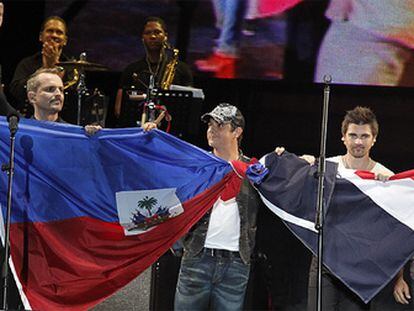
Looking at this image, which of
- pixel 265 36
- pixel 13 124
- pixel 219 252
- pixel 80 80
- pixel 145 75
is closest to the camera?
pixel 13 124

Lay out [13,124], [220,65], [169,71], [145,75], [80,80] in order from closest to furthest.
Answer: [13,124], [80,80], [145,75], [169,71], [220,65]

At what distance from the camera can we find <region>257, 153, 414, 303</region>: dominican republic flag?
542 centimetres

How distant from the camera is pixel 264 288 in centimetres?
614

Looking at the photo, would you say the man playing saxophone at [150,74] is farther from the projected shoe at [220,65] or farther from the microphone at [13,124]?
the microphone at [13,124]

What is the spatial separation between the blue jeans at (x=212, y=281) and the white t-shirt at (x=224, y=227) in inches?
2.0

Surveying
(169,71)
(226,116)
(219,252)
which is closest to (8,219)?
(219,252)

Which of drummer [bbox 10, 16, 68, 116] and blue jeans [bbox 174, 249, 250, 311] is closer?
blue jeans [bbox 174, 249, 250, 311]

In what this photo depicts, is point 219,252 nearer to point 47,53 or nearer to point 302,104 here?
point 47,53

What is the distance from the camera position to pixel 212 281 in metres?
5.36

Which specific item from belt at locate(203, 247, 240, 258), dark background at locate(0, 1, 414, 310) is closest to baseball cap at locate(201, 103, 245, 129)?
belt at locate(203, 247, 240, 258)

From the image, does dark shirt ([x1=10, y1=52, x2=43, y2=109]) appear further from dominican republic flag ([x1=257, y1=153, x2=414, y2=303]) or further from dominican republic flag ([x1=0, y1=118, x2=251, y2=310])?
dominican republic flag ([x1=257, y1=153, x2=414, y2=303])

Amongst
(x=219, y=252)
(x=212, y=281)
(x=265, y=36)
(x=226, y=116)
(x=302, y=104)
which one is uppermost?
(x=265, y=36)

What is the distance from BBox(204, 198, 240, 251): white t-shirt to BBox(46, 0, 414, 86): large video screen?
271cm

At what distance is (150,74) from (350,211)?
2.24 m
